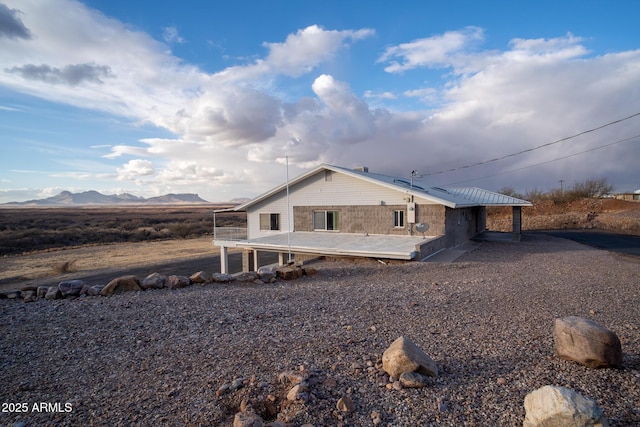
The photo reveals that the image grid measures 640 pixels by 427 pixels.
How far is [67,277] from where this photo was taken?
68.9ft

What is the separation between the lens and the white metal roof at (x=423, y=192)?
16234 millimetres

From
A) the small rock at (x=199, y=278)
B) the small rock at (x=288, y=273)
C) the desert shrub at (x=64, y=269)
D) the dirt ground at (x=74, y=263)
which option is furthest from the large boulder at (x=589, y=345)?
the desert shrub at (x=64, y=269)

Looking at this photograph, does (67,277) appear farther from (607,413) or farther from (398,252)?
(607,413)

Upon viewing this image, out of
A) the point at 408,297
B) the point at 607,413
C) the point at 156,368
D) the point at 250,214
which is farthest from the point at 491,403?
the point at 250,214

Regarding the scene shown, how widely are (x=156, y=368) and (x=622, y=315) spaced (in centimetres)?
780

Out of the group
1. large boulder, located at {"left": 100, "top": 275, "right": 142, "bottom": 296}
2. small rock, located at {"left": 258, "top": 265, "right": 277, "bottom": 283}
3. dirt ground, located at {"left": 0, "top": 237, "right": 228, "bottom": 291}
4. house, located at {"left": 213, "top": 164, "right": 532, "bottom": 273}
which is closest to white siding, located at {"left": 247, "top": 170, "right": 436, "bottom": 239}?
house, located at {"left": 213, "top": 164, "right": 532, "bottom": 273}

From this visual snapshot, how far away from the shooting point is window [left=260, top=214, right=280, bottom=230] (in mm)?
21344

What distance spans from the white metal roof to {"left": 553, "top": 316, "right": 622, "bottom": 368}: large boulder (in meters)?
11.4

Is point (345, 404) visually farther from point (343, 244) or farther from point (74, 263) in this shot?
point (74, 263)

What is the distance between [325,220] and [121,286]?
1198 centimetres

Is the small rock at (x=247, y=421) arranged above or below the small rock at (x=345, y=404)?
above

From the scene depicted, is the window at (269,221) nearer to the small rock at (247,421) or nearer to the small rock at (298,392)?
the small rock at (298,392)

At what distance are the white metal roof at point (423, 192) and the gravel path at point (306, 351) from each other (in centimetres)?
744

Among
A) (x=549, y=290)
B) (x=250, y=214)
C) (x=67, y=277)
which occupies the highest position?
(x=250, y=214)
